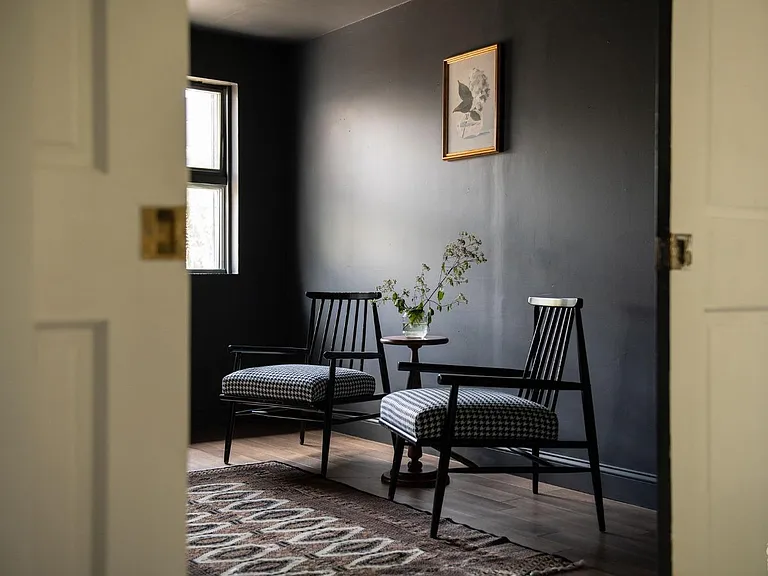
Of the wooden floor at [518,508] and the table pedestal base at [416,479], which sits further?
the table pedestal base at [416,479]

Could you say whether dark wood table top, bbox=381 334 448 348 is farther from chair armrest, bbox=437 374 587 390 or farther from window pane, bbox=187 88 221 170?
window pane, bbox=187 88 221 170

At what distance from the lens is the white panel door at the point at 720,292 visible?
5.78ft

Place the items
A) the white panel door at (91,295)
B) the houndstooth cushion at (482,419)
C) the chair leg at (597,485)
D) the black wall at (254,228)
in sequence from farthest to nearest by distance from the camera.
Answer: the black wall at (254,228) → the chair leg at (597,485) → the houndstooth cushion at (482,419) → the white panel door at (91,295)

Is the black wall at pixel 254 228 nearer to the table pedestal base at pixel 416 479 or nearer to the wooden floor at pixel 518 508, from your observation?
the wooden floor at pixel 518 508

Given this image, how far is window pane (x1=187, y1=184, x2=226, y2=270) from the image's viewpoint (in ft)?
18.0


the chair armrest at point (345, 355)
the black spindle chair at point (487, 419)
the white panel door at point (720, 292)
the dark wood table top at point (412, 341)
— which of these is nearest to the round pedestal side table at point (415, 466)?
the dark wood table top at point (412, 341)

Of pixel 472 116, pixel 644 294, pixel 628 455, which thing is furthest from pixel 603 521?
pixel 472 116

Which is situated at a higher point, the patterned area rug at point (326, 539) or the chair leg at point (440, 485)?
the chair leg at point (440, 485)

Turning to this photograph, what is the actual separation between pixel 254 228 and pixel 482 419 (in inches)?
118

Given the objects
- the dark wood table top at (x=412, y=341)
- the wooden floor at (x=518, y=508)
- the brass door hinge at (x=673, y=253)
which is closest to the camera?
the brass door hinge at (x=673, y=253)

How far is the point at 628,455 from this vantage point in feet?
11.7

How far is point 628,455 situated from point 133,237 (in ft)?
9.35

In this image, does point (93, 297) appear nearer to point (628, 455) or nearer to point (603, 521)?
point (603, 521)

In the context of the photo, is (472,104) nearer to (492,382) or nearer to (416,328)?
(416,328)
